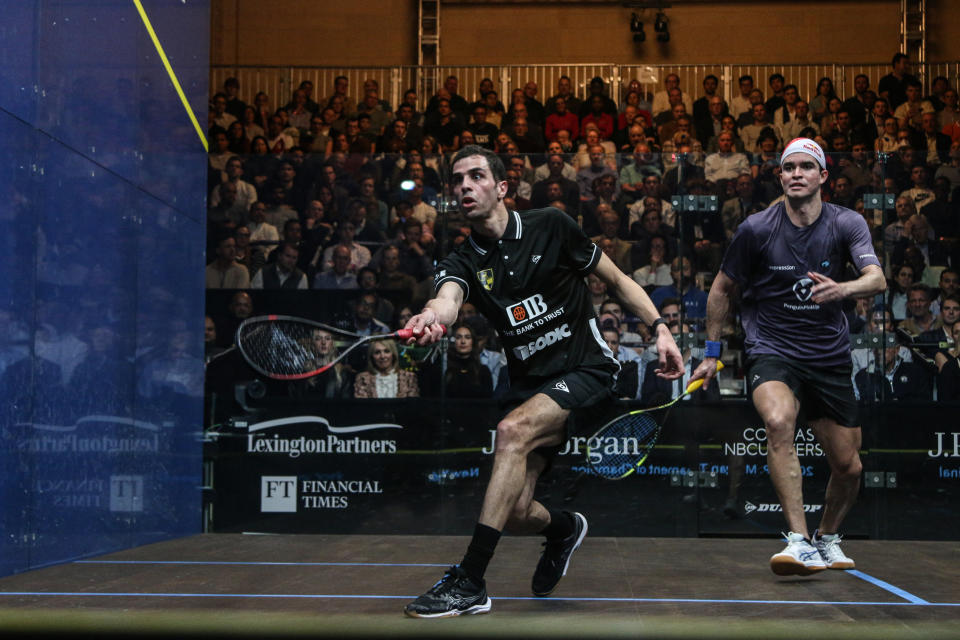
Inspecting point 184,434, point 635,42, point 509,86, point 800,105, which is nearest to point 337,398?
point 184,434

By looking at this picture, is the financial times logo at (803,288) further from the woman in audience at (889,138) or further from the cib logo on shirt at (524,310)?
the woman in audience at (889,138)

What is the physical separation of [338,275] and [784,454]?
10.1 feet

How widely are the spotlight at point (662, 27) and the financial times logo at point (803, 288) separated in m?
9.66

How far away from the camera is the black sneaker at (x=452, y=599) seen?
3.02 metres

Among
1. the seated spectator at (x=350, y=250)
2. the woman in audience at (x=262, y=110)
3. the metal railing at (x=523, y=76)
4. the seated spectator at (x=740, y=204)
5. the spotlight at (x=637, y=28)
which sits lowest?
the seated spectator at (x=350, y=250)

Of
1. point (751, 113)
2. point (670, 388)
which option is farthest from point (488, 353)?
point (751, 113)

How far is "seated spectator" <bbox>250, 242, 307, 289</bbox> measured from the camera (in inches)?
245

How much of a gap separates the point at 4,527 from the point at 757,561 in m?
3.08

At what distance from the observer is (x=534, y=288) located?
3.58 metres

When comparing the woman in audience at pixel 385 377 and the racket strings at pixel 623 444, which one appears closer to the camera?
the racket strings at pixel 623 444

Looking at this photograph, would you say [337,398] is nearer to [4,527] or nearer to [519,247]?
[4,527]

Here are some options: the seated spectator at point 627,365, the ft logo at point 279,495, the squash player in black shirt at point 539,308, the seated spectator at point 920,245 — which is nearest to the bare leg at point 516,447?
the squash player in black shirt at point 539,308

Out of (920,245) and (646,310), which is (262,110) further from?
(646,310)

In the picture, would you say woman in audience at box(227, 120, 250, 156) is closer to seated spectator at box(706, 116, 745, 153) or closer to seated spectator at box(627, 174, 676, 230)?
seated spectator at box(706, 116, 745, 153)
